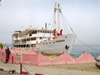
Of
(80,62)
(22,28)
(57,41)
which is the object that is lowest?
(80,62)

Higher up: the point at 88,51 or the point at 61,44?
the point at 61,44

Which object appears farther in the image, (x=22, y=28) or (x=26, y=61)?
(x=22, y=28)

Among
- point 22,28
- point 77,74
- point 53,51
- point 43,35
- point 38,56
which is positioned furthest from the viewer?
point 22,28

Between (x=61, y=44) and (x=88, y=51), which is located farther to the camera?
(x=88, y=51)

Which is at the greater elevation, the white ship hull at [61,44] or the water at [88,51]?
the white ship hull at [61,44]

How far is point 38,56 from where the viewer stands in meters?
11.0

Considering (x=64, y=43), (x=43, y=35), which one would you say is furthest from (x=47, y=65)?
(x=43, y=35)

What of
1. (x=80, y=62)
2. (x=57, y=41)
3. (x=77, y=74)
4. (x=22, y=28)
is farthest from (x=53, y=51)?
(x=22, y=28)

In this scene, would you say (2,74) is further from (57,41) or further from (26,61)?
(57,41)

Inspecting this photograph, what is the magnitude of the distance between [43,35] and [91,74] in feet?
72.6

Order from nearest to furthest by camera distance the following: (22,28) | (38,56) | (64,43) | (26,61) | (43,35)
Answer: (38,56) < (26,61) < (64,43) < (43,35) < (22,28)

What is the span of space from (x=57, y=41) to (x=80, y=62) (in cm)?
718

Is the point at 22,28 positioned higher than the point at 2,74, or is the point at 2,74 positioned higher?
the point at 22,28

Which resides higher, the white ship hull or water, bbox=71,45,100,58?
the white ship hull
